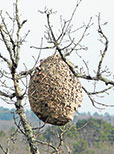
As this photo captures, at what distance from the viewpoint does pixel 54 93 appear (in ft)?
11.0

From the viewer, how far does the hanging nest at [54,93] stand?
3.36 metres

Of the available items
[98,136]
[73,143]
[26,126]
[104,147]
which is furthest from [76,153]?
[26,126]

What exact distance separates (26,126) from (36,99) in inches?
29.8

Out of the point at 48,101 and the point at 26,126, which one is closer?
the point at 48,101

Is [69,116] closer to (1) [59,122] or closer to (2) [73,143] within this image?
(1) [59,122]

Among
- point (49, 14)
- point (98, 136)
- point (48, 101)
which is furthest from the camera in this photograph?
point (98, 136)

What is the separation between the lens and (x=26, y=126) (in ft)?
13.2

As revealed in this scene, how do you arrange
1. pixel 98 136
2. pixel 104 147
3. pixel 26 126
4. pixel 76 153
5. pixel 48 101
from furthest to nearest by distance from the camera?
pixel 98 136, pixel 104 147, pixel 76 153, pixel 26 126, pixel 48 101

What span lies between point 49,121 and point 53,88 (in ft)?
1.28

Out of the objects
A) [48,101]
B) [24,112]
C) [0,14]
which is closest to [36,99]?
[48,101]

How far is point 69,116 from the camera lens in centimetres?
344

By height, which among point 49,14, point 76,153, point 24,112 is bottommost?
point 76,153

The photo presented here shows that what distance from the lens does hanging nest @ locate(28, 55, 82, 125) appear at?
336cm

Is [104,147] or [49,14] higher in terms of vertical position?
[49,14]
